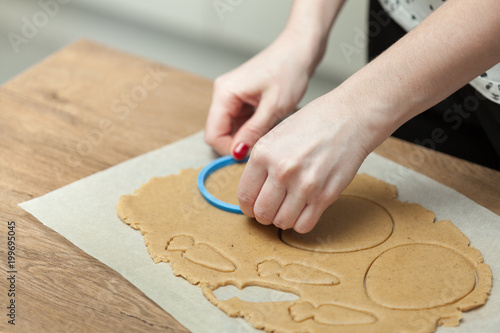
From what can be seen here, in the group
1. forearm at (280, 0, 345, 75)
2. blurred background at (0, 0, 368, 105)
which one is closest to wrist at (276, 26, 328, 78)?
forearm at (280, 0, 345, 75)

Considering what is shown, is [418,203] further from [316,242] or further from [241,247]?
[241,247]

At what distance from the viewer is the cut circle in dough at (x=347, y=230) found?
880mm

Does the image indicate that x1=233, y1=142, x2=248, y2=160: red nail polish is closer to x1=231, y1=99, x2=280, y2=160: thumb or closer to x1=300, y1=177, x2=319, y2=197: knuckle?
x1=231, y1=99, x2=280, y2=160: thumb

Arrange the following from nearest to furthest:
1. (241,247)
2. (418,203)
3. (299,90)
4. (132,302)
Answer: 1. (132,302)
2. (241,247)
3. (418,203)
4. (299,90)

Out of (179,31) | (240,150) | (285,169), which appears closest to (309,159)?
(285,169)

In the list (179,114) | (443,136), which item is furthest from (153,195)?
(443,136)

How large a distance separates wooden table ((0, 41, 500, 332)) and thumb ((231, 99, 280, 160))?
0.16 metres

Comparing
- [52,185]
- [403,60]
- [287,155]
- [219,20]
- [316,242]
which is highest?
[403,60]

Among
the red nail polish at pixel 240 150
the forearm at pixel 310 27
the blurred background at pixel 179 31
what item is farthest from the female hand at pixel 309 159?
the blurred background at pixel 179 31

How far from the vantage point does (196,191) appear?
1.02 meters

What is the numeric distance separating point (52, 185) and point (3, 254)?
193mm

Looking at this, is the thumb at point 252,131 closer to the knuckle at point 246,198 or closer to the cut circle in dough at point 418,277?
the knuckle at point 246,198

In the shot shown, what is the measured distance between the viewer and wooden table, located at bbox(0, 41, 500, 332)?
76 centimetres

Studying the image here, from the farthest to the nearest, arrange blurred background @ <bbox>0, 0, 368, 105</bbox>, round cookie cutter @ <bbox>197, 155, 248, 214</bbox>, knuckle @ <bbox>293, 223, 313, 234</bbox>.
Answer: blurred background @ <bbox>0, 0, 368, 105</bbox>
round cookie cutter @ <bbox>197, 155, 248, 214</bbox>
knuckle @ <bbox>293, 223, 313, 234</bbox>
